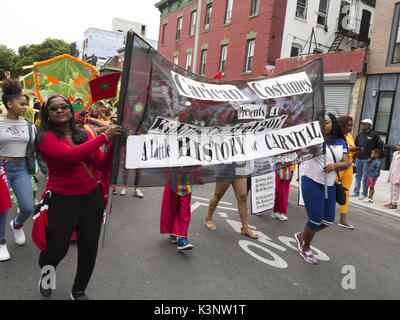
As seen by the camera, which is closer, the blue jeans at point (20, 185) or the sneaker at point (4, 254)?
the sneaker at point (4, 254)

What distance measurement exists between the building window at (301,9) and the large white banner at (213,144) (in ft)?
57.6

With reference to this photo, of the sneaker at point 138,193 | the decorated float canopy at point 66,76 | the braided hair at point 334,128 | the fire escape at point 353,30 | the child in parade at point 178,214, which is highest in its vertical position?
the fire escape at point 353,30

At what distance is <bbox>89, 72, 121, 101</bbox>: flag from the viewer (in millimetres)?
2629

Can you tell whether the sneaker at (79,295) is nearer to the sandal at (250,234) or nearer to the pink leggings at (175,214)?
the pink leggings at (175,214)

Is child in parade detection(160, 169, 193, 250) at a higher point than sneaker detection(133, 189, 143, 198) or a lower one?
higher

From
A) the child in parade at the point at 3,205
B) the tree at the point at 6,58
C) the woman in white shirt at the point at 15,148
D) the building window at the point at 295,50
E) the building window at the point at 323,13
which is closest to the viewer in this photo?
the child in parade at the point at 3,205

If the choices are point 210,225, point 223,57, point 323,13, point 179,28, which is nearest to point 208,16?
point 223,57

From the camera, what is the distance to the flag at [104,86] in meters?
2.63

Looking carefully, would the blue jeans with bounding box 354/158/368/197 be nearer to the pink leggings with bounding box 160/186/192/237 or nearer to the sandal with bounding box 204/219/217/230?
the sandal with bounding box 204/219/217/230

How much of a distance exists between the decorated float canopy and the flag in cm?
288

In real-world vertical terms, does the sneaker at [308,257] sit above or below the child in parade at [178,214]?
below

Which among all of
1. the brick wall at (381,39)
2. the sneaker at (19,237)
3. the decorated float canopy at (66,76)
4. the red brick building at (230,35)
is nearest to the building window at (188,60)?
the red brick building at (230,35)

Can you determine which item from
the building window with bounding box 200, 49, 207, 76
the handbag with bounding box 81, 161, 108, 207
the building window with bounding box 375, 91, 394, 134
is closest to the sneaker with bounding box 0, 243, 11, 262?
the handbag with bounding box 81, 161, 108, 207

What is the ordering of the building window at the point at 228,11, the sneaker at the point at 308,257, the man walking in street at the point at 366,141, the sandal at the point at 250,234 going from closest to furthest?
the sneaker at the point at 308,257
the sandal at the point at 250,234
the man walking in street at the point at 366,141
the building window at the point at 228,11
